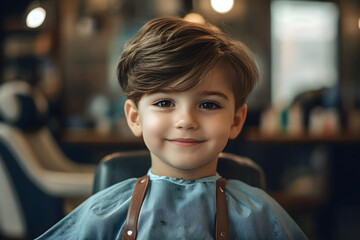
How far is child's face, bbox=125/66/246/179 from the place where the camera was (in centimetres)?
89

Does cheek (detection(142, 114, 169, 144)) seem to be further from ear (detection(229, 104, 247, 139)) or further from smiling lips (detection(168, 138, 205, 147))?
ear (detection(229, 104, 247, 139))

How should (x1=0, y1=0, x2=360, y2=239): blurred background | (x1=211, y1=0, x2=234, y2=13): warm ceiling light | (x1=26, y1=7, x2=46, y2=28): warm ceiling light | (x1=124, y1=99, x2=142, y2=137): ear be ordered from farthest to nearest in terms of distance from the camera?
(x1=0, y1=0, x2=360, y2=239): blurred background → (x1=211, y1=0, x2=234, y2=13): warm ceiling light → (x1=26, y1=7, x2=46, y2=28): warm ceiling light → (x1=124, y1=99, x2=142, y2=137): ear

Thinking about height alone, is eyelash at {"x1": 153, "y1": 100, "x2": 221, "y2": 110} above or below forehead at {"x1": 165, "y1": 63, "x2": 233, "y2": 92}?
below

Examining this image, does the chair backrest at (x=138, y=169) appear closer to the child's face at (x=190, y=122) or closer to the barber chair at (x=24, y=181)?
the child's face at (x=190, y=122)

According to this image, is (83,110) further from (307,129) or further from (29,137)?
(307,129)

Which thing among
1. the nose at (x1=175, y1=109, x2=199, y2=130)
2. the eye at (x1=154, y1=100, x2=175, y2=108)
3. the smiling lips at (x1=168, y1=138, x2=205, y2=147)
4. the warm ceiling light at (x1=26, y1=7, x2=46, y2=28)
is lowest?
the smiling lips at (x1=168, y1=138, x2=205, y2=147)

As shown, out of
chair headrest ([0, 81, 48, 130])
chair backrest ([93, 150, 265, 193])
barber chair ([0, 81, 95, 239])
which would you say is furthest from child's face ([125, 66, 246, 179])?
chair headrest ([0, 81, 48, 130])

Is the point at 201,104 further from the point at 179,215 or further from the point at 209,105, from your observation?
the point at 179,215

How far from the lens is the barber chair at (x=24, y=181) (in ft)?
7.73

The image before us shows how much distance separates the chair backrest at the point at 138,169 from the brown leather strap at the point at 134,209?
0.24 meters

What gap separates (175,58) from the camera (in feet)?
2.89

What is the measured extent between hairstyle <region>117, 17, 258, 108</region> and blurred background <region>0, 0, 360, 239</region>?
2.12m

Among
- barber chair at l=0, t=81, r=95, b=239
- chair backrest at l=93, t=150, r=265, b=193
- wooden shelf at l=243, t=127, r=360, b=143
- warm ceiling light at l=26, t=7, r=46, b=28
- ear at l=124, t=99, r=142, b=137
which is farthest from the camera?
wooden shelf at l=243, t=127, r=360, b=143

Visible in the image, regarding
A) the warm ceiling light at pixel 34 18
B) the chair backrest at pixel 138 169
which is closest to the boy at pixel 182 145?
the chair backrest at pixel 138 169
